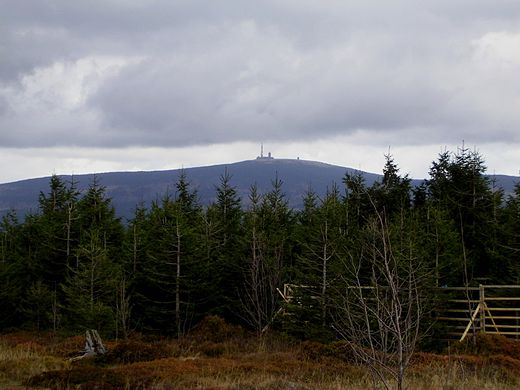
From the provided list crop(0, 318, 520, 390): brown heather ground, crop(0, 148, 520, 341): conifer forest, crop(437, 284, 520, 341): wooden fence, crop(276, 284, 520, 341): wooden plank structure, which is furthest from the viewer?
crop(0, 148, 520, 341): conifer forest

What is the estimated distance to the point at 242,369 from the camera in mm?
13961

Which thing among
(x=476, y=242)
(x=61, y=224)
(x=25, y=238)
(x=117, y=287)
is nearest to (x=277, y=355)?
(x=117, y=287)

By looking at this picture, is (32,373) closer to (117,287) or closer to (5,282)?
(117,287)

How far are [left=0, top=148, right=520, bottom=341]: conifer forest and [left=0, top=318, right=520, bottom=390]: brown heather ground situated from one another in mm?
3457

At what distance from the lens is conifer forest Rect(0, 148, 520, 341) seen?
23.7 metres

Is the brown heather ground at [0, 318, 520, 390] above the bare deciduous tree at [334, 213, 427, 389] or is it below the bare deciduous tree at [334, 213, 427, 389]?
below

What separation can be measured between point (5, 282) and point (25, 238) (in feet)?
25.6

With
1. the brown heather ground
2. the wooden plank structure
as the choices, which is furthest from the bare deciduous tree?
the wooden plank structure

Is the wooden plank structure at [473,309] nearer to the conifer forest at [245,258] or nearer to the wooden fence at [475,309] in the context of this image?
the wooden fence at [475,309]

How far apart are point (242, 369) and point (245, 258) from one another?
13324 millimetres

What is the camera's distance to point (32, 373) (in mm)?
14125

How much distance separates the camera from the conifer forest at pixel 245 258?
23.7 metres

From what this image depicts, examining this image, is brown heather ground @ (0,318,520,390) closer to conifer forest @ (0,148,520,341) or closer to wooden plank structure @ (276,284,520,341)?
wooden plank structure @ (276,284,520,341)

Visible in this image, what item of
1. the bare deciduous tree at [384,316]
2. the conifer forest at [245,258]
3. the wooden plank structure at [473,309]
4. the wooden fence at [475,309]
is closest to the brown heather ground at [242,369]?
the bare deciduous tree at [384,316]
